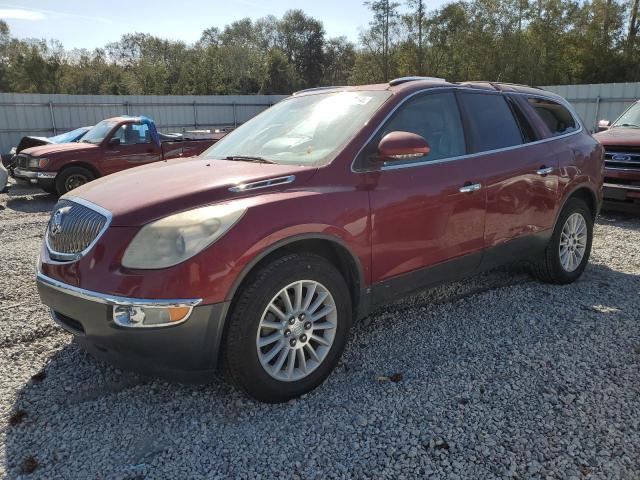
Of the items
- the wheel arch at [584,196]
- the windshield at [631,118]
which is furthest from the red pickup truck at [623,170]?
the wheel arch at [584,196]

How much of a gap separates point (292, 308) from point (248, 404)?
0.62m

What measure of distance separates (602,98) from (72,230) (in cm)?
1876

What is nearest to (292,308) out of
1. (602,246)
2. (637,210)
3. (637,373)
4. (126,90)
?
(637,373)

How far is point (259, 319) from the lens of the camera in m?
2.76

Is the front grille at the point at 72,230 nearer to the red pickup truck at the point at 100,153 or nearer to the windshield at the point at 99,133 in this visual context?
the red pickup truck at the point at 100,153

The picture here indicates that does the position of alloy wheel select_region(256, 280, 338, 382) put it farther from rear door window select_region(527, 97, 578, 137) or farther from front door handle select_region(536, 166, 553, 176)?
rear door window select_region(527, 97, 578, 137)

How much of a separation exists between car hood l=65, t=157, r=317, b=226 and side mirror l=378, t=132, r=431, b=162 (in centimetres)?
45

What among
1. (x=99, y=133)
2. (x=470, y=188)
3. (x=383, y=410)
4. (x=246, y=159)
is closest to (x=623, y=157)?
(x=470, y=188)

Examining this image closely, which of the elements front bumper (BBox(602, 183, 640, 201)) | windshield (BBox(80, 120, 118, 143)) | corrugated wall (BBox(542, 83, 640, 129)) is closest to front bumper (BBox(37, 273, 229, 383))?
front bumper (BBox(602, 183, 640, 201))

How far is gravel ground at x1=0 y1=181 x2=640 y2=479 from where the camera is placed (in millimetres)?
2479

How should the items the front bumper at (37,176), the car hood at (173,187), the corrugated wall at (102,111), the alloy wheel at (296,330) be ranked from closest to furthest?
1. the car hood at (173,187)
2. the alloy wheel at (296,330)
3. the front bumper at (37,176)
4. the corrugated wall at (102,111)

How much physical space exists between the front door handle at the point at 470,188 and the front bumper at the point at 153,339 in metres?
1.99

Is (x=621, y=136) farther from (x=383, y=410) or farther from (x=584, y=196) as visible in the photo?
(x=383, y=410)

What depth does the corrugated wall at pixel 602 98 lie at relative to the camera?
16750 millimetres
